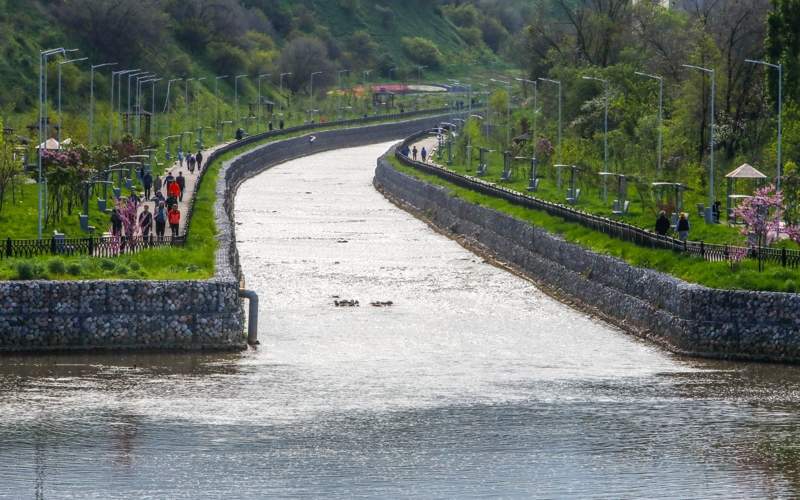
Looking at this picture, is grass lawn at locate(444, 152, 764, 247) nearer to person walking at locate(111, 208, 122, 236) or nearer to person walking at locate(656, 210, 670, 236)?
person walking at locate(656, 210, 670, 236)

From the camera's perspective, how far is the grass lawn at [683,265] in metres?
49.4

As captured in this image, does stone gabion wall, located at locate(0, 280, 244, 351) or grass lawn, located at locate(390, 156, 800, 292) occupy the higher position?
grass lawn, located at locate(390, 156, 800, 292)

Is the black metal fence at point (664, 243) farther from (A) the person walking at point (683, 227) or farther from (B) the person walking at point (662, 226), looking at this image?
(A) the person walking at point (683, 227)

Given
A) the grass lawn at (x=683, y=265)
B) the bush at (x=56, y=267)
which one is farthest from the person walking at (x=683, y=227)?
the bush at (x=56, y=267)

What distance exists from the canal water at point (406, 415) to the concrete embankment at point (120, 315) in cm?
70

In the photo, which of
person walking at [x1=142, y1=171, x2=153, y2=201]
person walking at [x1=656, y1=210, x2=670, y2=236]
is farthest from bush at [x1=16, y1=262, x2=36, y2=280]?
person walking at [x1=142, y1=171, x2=153, y2=201]

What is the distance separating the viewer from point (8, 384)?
44.5m

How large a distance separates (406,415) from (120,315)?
36.3ft

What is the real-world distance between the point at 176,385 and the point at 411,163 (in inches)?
3079

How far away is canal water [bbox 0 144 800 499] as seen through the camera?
116ft

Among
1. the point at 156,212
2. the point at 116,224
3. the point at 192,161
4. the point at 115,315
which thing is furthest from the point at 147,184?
the point at 115,315

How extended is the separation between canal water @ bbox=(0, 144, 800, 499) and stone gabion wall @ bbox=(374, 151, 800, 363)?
29.5 inches

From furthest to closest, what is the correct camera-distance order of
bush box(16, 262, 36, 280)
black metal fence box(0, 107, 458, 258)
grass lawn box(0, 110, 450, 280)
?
black metal fence box(0, 107, 458, 258), grass lawn box(0, 110, 450, 280), bush box(16, 262, 36, 280)

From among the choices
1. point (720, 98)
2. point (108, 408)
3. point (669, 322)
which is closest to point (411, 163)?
point (720, 98)
